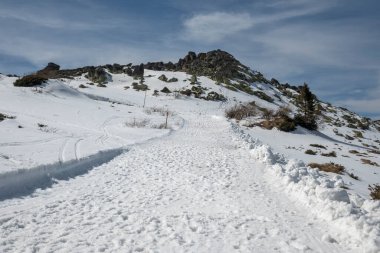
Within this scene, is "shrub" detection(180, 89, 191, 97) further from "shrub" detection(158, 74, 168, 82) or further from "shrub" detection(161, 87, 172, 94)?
"shrub" detection(158, 74, 168, 82)

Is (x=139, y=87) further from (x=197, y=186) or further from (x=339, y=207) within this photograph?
(x=339, y=207)

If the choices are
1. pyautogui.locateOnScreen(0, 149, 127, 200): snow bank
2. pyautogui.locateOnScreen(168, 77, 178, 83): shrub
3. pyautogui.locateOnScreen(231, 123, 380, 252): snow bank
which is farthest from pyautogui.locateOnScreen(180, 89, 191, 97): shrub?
pyautogui.locateOnScreen(231, 123, 380, 252): snow bank

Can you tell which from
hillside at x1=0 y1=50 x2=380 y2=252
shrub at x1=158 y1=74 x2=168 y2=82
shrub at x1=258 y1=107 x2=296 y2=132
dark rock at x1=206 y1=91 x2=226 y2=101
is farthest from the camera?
shrub at x1=158 y1=74 x2=168 y2=82

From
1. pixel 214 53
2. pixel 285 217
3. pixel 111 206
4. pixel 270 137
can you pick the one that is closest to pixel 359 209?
pixel 285 217

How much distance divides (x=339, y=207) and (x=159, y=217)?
384cm

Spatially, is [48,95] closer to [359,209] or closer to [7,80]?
[7,80]

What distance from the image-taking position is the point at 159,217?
8.02m

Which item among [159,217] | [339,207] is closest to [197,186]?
[159,217]

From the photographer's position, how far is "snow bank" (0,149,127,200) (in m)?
9.23

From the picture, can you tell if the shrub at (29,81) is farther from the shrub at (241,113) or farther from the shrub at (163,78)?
the shrub at (163,78)

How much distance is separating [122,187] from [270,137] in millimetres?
21559

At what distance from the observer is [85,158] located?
13.9 m

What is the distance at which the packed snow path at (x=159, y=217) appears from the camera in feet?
21.4

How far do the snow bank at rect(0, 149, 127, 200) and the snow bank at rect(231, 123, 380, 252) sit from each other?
667 cm
